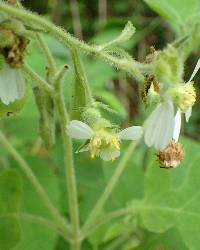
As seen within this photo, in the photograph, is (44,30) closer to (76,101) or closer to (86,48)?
(86,48)

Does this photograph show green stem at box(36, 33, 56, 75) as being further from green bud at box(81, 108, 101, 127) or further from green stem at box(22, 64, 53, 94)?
green bud at box(81, 108, 101, 127)

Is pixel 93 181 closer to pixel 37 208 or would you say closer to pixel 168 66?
pixel 37 208

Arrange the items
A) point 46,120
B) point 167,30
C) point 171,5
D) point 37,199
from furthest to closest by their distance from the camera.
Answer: point 167,30 < point 37,199 < point 171,5 < point 46,120

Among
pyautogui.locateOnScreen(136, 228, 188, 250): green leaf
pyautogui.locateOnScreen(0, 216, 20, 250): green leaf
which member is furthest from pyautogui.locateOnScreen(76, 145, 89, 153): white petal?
pyautogui.locateOnScreen(136, 228, 188, 250): green leaf

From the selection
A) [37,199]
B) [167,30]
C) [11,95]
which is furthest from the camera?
[167,30]

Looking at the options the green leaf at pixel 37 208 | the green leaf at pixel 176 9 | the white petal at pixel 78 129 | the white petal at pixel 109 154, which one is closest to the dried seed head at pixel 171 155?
the white petal at pixel 109 154

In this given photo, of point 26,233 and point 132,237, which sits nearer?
point 26,233

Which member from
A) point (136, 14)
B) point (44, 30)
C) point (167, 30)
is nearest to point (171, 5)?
point (44, 30)
